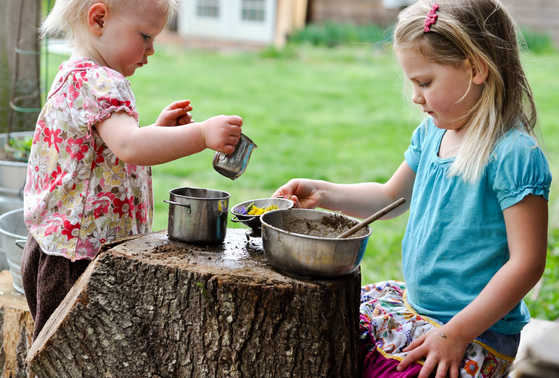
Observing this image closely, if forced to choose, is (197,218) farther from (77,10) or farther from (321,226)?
(77,10)

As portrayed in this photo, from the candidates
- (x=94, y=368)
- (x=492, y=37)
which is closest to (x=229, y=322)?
(x=94, y=368)

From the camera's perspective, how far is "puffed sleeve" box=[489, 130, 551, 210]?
165 centimetres

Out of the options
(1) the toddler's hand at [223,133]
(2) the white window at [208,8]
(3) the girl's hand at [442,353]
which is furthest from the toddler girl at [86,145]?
(2) the white window at [208,8]

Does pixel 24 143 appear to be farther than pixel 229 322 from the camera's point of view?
Yes

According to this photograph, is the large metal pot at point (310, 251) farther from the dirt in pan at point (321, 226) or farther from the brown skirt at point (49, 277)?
the brown skirt at point (49, 277)

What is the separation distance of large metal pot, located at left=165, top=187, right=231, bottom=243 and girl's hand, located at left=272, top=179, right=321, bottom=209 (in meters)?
Result: 0.26

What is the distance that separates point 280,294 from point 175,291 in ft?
0.98

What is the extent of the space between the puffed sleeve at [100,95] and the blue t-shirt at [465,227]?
96 cm

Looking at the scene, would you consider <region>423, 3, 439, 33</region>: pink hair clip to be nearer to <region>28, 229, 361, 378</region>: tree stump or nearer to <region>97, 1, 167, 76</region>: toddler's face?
<region>28, 229, 361, 378</region>: tree stump

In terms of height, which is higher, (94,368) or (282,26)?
(282,26)

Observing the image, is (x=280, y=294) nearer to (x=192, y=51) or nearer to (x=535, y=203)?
(x=535, y=203)

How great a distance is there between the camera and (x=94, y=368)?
5.78 ft

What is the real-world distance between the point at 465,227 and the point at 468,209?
0.05 meters

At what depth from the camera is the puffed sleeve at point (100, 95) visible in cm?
186
